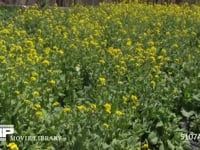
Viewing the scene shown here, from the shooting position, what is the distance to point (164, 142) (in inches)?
156

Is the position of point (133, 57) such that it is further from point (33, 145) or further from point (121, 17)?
point (121, 17)

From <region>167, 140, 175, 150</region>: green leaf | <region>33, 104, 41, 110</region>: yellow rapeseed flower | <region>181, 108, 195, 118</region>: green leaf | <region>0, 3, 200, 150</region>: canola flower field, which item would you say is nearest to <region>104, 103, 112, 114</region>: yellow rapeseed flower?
<region>0, 3, 200, 150</region>: canola flower field

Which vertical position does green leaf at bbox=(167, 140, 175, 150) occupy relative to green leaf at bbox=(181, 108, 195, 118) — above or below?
below

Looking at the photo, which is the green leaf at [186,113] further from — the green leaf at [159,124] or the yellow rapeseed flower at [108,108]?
the yellow rapeseed flower at [108,108]

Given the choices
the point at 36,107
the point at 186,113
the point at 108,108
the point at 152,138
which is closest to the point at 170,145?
the point at 152,138

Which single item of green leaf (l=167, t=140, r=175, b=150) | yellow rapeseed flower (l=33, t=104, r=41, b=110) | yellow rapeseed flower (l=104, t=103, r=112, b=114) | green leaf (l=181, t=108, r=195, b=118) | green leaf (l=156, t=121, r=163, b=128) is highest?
yellow rapeseed flower (l=33, t=104, r=41, b=110)

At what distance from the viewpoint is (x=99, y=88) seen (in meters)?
4.07

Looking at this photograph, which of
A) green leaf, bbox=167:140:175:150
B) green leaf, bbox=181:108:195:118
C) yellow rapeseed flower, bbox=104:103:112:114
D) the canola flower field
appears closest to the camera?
the canola flower field

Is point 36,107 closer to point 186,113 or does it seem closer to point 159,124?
point 159,124

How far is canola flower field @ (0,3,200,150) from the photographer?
127 inches

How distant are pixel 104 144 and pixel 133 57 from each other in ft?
6.62

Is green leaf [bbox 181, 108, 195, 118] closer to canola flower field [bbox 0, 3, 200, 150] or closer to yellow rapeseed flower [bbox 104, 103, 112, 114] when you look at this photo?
canola flower field [bbox 0, 3, 200, 150]

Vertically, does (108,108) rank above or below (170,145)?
above

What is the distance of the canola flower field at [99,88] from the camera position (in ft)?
10.6
